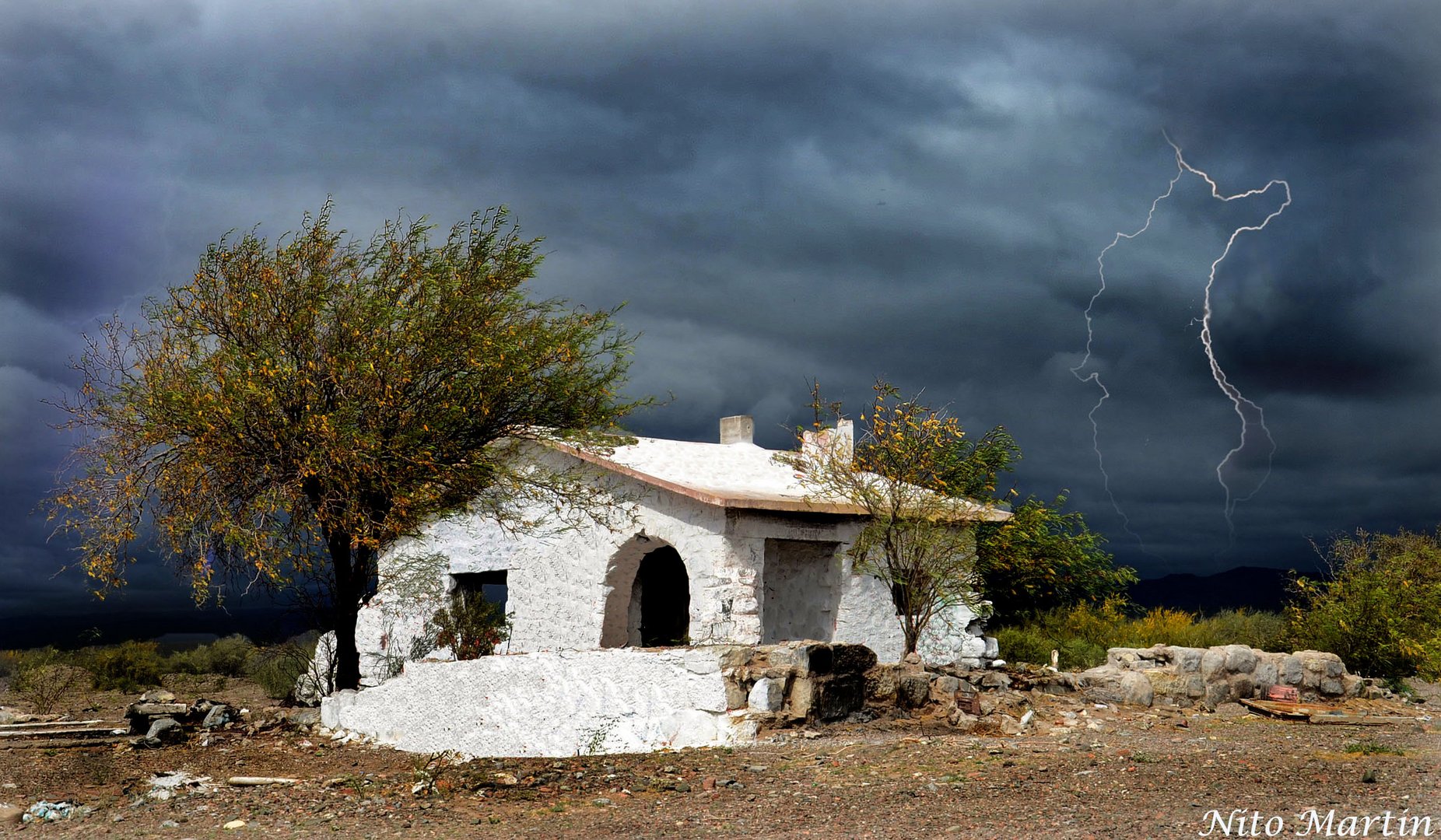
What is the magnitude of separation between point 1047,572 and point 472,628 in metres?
12.7

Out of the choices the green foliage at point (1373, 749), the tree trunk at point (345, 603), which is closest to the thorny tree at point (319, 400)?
the tree trunk at point (345, 603)

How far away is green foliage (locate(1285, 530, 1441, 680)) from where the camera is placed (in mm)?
17516

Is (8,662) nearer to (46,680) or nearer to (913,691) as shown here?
(46,680)

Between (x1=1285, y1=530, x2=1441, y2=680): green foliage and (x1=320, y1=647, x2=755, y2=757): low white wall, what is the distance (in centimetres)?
1085

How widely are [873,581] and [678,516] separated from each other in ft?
12.9

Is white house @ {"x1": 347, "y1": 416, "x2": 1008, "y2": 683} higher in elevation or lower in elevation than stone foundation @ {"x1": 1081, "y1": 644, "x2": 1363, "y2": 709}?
higher

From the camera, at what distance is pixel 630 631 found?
65.7 feet

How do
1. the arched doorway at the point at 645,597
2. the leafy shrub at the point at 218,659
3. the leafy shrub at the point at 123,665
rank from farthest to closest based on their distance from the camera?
the leafy shrub at the point at 218,659 → the leafy shrub at the point at 123,665 → the arched doorway at the point at 645,597

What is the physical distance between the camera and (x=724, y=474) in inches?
790

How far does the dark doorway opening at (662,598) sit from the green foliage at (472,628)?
2512 mm

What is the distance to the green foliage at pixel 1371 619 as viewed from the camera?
1752 centimetres

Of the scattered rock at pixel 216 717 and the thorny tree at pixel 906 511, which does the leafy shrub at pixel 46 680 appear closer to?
the scattered rock at pixel 216 717

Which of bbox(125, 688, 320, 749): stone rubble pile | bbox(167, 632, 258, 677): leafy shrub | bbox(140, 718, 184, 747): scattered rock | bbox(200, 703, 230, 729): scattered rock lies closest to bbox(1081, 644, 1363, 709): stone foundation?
bbox(125, 688, 320, 749): stone rubble pile

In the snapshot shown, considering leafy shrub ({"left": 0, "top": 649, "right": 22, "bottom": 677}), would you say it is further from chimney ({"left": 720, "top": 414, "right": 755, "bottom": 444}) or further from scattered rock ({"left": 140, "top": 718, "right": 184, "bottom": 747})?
chimney ({"left": 720, "top": 414, "right": 755, "bottom": 444})
